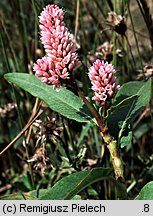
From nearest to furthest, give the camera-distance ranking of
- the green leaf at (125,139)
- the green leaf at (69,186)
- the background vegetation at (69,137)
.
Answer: the green leaf at (69,186), the green leaf at (125,139), the background vegetation at (69,137)

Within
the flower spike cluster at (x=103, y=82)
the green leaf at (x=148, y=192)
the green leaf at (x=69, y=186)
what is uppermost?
the flower spike cluster at (x=103, y=82)

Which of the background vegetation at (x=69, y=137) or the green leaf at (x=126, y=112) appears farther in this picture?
the background vegetation at (x=69, y=137)

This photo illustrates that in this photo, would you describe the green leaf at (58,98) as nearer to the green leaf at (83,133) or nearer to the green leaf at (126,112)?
the green leaf at (126,112)

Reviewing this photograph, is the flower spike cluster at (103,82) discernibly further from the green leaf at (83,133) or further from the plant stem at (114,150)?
the green leaf at (83,133)

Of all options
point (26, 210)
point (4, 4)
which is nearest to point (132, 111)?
point (26, 210)

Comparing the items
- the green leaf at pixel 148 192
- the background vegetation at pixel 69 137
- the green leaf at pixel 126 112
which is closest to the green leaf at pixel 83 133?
the background vegetation at pixel 69 137

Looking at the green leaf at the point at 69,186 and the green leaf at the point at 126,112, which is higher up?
the green leaf at the point at 126,112

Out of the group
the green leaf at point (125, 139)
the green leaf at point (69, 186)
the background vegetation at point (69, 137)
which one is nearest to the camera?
the green leaf at point (69, 186)

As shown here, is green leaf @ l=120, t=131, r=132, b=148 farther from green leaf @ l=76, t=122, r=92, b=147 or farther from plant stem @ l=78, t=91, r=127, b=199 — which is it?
green leaf @ l=76, t=122, r=92, b=147

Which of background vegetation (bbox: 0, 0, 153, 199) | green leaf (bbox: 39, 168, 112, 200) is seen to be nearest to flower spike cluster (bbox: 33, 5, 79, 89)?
green leaf (bbox: 39, 168, 112, 200)
